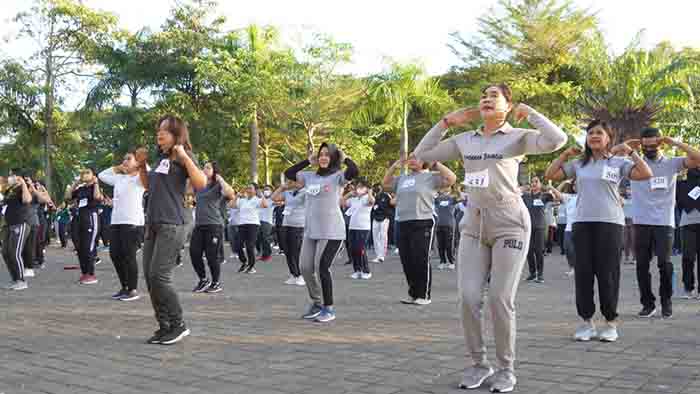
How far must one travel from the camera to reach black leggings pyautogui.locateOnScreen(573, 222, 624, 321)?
262 inches

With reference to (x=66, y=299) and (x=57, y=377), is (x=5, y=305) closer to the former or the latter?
(x=66, y=299)

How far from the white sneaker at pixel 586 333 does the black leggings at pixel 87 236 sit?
27.7ft

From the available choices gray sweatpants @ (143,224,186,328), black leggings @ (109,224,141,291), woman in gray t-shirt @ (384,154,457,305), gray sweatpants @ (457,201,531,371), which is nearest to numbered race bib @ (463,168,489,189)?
gray sweatpants @ (457,201,531,371)

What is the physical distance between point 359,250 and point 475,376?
9338 millimetres

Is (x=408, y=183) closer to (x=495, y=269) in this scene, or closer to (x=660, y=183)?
(x=660, y=183)

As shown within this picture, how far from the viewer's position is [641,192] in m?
8.33

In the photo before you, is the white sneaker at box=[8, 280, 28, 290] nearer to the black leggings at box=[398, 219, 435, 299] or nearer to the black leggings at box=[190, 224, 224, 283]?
the black leggings at box=[190, 224, 224, 283]

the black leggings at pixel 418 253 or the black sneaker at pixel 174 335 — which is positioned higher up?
the black leggings at pixel 418 253

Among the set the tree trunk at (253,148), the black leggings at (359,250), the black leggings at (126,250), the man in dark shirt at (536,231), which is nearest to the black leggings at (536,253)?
the man in dark shirt at (536,231)

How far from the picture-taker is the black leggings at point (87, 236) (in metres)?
12.0

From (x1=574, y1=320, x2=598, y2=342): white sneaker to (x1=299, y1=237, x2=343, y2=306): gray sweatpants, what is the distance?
2.81 metres

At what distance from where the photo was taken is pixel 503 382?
4.72 metres

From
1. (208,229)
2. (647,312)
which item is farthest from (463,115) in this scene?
(208,229)

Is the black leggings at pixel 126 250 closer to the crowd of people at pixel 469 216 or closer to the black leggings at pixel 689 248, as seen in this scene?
the crowd of people at pixel 469 216
